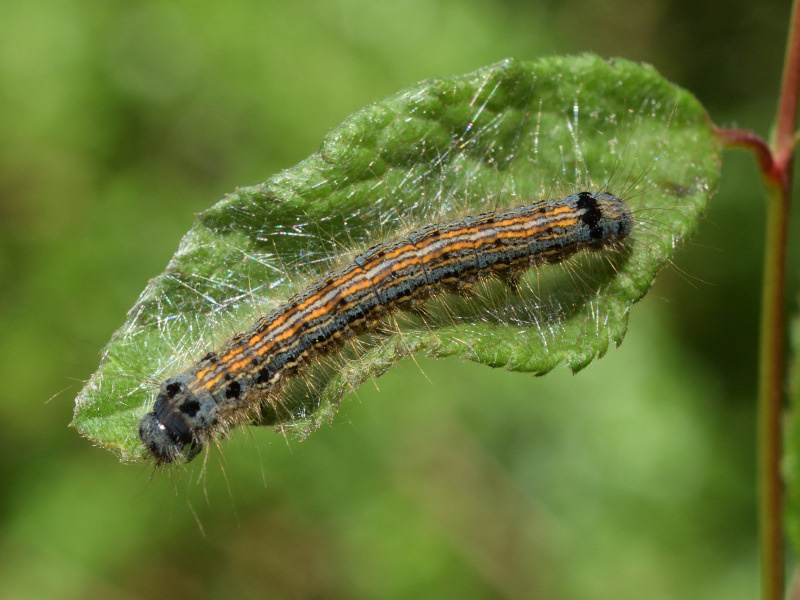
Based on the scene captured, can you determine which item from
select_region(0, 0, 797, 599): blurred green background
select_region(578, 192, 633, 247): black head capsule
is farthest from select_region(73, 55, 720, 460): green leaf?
select_region(0, 0, 797, 599): blurred green background

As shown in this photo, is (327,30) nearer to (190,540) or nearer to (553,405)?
(553,405)

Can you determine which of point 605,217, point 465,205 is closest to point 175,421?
point 465,205

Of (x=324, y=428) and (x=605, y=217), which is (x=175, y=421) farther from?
(x=324, y=428)

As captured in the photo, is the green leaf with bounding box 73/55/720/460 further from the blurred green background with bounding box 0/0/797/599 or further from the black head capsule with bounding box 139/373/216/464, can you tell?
the blurred green background with bounding box 0/0/797/599

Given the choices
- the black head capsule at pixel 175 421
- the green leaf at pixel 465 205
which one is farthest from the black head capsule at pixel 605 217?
the black head capsule at pixel 175 421

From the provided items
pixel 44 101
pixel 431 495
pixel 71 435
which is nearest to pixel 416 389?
pixel 431 495

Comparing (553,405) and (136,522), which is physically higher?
(136,522)
